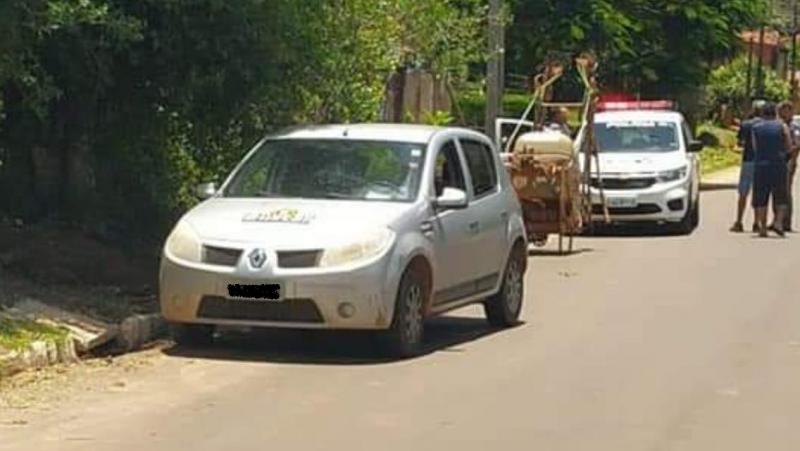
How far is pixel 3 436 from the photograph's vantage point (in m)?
9.19

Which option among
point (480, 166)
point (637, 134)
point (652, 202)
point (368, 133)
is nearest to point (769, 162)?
point (652, 202)

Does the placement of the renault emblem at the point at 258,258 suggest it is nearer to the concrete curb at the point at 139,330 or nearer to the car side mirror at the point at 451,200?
the concrete curb at the point at 139,330

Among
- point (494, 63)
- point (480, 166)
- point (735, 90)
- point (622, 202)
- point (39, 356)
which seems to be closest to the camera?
point (39, 356)

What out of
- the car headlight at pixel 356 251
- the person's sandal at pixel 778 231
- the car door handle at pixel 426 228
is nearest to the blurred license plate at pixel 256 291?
the car headlight at pixel 356 251

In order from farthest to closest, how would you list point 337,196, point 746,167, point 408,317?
1. point 746,167
2. point 337,196
3. point 408,317

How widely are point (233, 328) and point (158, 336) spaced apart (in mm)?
687

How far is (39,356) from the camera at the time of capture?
445 inches

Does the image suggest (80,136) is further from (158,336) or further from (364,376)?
(364,376)

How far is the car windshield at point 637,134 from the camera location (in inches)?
1001

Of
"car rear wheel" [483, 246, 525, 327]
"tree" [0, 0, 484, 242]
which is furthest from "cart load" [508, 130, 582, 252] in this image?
"car rear wheel" [483, 246, 525, 327]

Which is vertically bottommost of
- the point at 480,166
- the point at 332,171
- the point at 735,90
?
the point at 735,90

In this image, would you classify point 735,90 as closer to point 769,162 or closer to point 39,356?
point 769,162

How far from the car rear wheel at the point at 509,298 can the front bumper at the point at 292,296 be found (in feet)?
7.64

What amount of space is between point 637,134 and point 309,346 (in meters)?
13.8
